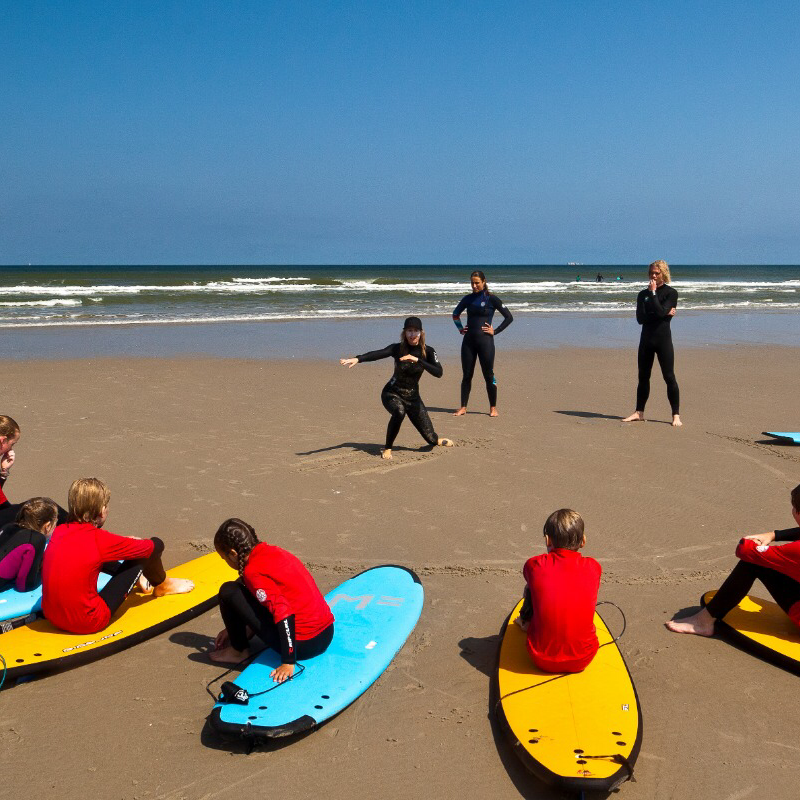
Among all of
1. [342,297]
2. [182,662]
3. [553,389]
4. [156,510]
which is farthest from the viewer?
[342,297]

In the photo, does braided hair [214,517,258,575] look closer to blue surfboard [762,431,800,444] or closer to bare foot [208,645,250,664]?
bare foot [208,645,250,664]

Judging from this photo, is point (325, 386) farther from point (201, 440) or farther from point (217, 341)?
point (217, 341)

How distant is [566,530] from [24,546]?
3.48 metres

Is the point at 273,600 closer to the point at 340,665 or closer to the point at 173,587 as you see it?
the point at 340,665

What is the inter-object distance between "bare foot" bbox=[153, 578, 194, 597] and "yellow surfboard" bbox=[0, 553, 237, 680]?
37 millimetres

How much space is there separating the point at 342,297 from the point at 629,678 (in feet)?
117

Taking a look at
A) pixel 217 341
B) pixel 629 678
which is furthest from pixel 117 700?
pixel 217 341

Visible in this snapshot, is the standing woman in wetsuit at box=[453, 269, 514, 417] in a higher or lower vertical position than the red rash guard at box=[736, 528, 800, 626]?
higher

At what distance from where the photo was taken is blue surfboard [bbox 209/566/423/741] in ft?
11.9

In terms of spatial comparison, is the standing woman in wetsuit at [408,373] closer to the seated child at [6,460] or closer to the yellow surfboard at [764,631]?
the seated child at [6,460]

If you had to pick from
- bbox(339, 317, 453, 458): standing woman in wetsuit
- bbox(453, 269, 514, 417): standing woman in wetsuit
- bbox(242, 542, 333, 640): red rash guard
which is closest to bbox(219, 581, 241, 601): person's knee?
bbox(242, 542, 333, 640): red rash guard

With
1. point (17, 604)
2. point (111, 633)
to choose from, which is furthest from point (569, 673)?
point (17, 604)

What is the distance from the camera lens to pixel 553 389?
42.0 feet

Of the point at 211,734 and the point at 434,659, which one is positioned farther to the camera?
the point at 434,659
